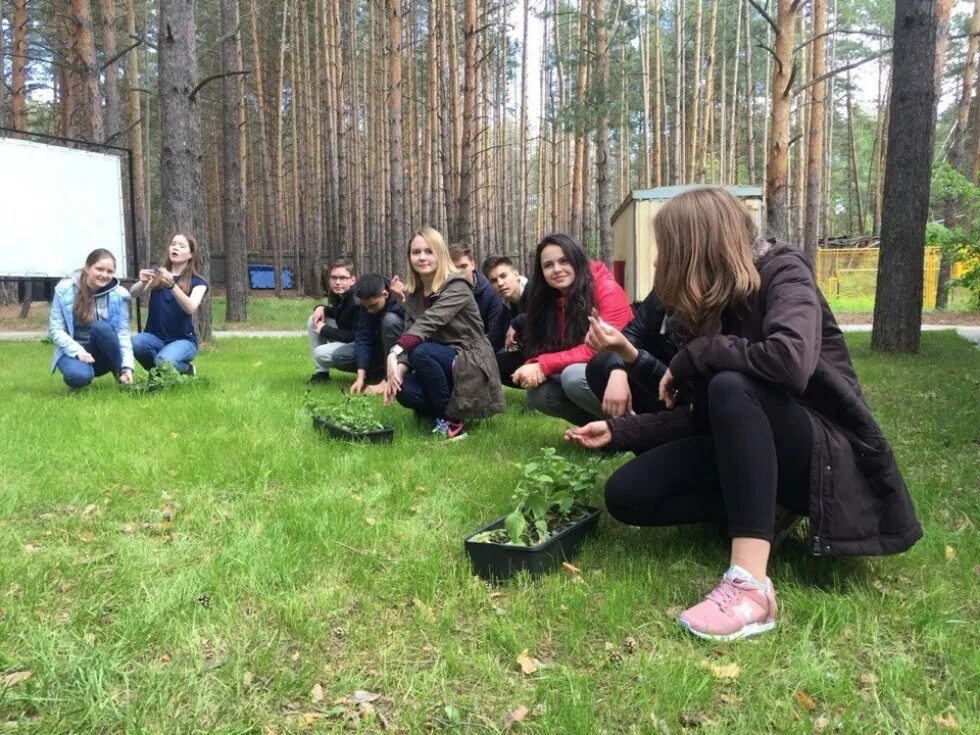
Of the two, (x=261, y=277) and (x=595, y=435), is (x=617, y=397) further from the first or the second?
(x=261, y=277)

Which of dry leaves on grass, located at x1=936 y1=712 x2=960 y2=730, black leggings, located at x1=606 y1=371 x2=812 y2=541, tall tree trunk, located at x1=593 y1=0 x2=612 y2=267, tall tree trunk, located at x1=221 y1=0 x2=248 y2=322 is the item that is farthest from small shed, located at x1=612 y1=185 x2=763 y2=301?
dry leaves on grass, located at x1=936 y1=712 x2=960 y2=730

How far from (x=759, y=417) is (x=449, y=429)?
246cm

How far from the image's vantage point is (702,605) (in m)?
2.05

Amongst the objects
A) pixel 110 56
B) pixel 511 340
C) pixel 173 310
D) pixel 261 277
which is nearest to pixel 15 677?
pixel 511 340

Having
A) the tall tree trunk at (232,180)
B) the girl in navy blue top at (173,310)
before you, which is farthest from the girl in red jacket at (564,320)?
the tall tree trunk at (232,180)

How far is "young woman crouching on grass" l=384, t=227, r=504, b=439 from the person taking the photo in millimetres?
4238

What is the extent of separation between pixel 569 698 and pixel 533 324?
2.68 metres

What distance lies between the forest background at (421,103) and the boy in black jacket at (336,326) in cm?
354

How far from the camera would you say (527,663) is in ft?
6.27

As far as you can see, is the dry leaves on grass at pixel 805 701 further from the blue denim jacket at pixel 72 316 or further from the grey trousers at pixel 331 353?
the blue denim jacket at pixel 72 316

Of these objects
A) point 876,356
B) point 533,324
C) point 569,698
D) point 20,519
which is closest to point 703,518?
point 569,698

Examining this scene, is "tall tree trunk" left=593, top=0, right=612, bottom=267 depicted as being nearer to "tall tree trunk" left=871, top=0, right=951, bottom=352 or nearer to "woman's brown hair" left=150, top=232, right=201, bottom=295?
"tall tree trunk" left=871, top=0, right=951, bottom=352

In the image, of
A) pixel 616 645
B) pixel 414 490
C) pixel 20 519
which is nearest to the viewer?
pixel 616 645

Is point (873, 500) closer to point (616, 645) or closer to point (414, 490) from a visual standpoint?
point (616, 645)
